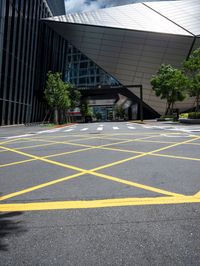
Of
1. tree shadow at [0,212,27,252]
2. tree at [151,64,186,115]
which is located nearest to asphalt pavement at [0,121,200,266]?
tree shadow at [0,212,27,252]

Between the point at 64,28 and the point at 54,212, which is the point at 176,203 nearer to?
the point at 54,212

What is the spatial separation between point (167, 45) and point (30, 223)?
65437 millimetres

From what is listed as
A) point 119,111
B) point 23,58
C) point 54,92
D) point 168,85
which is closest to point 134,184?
point 23,58

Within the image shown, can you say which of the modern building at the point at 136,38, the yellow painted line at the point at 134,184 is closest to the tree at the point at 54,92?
the modern building at the point at 136,38

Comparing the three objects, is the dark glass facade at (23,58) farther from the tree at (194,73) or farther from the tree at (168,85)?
the tree at (194,73)

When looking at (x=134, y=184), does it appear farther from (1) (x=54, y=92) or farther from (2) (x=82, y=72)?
(2) (x=82, y=72)

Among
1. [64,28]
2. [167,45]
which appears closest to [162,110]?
[167,45]

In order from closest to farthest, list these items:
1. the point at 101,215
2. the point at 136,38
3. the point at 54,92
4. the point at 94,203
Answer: the point at 101,215, the point at 94,203, the point at 54,92, the point at 136,38

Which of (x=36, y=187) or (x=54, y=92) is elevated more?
(x=54, y=92)

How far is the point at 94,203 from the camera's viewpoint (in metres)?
5.16

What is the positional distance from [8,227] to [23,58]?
43.7 metres

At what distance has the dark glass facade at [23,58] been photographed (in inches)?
1492

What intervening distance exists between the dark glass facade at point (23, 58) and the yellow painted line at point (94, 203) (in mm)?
33961

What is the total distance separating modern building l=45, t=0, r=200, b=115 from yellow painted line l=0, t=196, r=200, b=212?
202 feet
